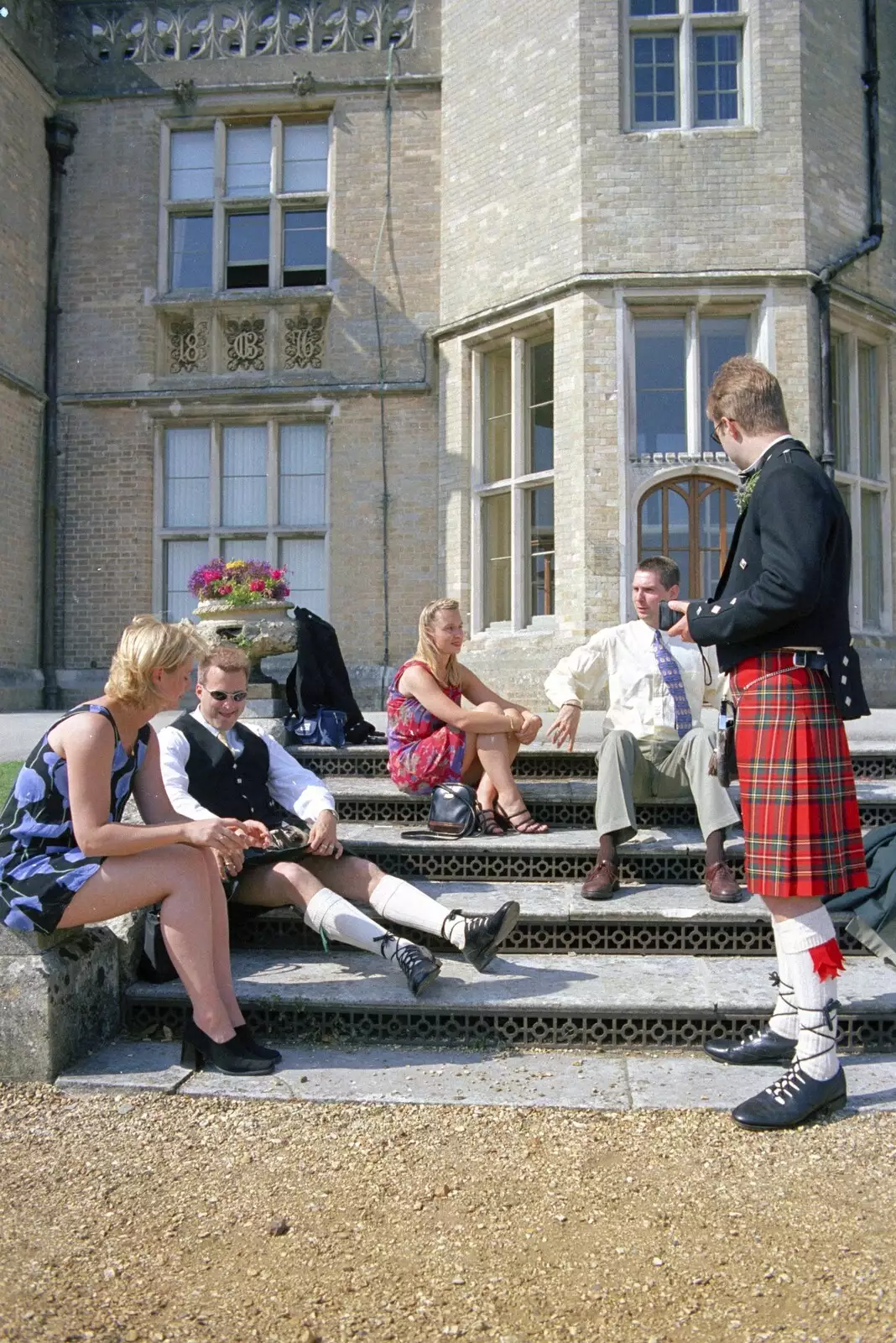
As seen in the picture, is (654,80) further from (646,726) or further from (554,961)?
(554,961)

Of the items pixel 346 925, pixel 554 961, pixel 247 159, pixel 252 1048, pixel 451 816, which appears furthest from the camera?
pixel 247 159

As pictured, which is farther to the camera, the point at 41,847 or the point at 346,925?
the point at 346,925

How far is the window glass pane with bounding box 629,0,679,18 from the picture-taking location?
10406mm

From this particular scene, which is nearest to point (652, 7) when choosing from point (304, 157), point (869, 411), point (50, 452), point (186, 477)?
point (304, 157)

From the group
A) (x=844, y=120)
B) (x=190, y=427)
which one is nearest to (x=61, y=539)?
(x=190, y=427)

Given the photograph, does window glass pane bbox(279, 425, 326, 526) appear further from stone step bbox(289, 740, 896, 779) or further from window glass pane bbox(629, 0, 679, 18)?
stone step bbox(289, 740, 896, 779)

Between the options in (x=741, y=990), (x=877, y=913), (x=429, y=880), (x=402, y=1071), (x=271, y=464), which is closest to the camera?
(x=402, y=1071)

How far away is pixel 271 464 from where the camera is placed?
12.0m

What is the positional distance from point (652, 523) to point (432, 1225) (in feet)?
27.8

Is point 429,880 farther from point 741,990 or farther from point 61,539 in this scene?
point 61,539

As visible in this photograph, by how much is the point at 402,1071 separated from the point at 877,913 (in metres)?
1.96

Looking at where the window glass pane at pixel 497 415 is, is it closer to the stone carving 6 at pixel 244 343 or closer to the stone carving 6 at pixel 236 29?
the stone carving 6 at pixel 244 343

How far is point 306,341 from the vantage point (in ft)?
39.3

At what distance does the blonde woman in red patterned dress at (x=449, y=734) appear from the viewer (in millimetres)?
5273
